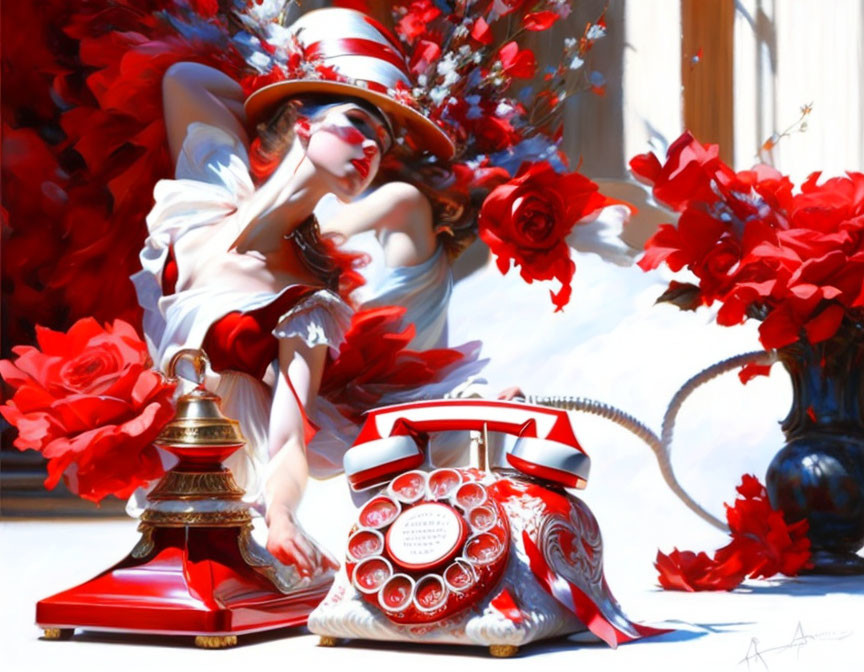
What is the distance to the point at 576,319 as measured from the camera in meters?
1.39

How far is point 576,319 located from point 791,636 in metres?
0.46

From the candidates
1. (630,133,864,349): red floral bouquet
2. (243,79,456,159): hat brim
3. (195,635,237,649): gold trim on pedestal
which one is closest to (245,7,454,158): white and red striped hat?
(243,79,456,159): hat brim

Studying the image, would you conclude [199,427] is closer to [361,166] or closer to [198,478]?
[198,478]

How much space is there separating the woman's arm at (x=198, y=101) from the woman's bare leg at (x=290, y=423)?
0.81ft

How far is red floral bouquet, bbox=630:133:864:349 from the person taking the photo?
1.21m

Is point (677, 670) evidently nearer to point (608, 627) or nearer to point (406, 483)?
point (608, 627)

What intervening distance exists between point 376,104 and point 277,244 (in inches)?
7.1

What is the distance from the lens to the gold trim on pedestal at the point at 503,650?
0.91 metres

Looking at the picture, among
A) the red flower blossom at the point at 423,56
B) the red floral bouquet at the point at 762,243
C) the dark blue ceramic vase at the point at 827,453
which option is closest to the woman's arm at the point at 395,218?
the red flower blossom at the point at 423,56

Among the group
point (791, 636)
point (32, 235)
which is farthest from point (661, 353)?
point (32, 235)

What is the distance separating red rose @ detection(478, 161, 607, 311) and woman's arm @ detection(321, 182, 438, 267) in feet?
0.21

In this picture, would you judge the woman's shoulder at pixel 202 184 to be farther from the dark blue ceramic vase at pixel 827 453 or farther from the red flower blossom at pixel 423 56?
the dark blue ceramic vase at pixel 827 453

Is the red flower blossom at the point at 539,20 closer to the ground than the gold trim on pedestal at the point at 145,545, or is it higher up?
higher up
